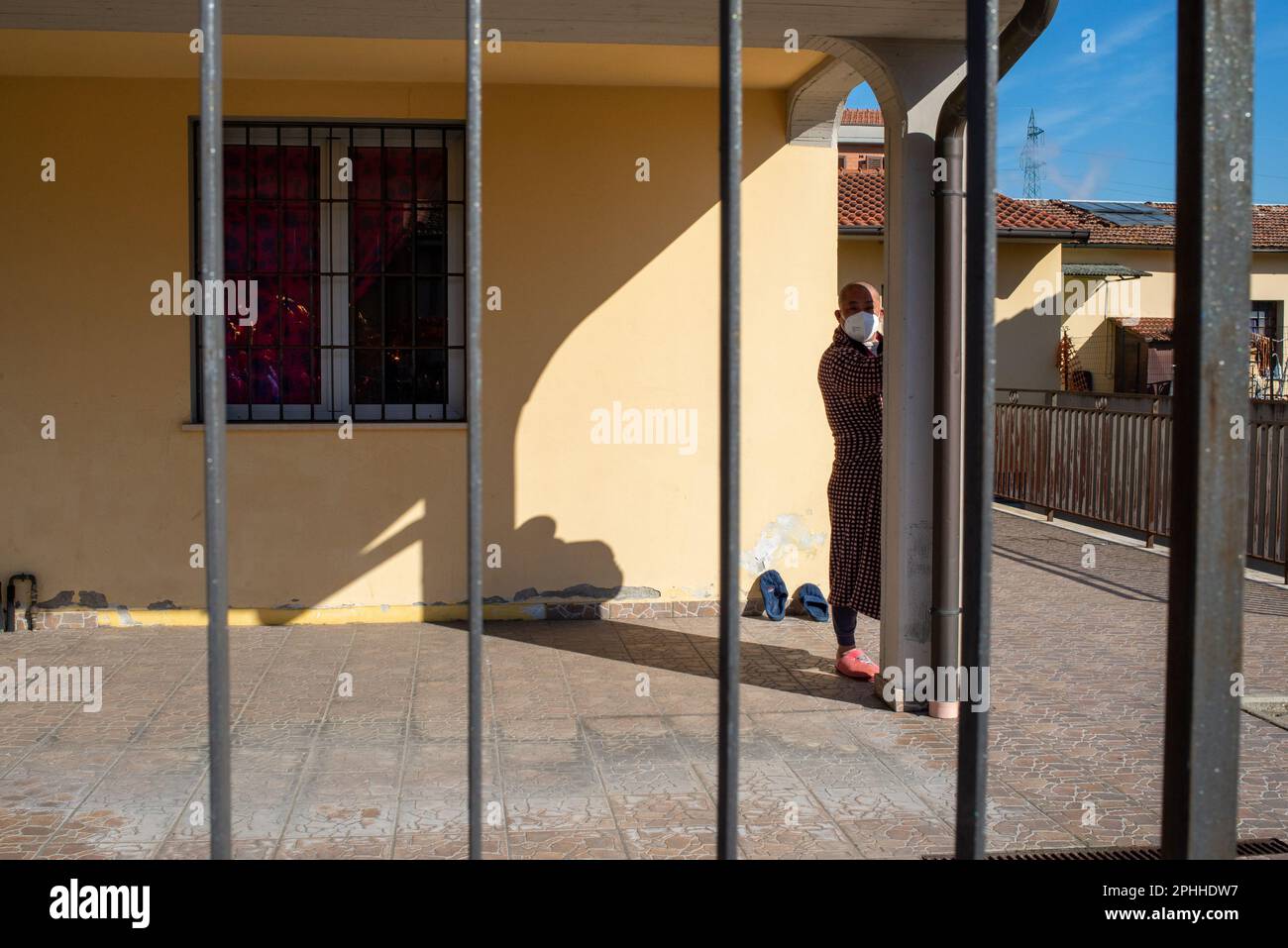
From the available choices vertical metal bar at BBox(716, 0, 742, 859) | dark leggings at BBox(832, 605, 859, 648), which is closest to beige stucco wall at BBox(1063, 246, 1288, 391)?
dark leggings at BBox(832, 605, 859, 648)

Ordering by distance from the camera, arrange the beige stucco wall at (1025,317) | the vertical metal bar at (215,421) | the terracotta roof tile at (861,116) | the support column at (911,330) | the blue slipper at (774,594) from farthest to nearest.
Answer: the terracotta roof tile at (861,116) < the beige stucco wall at (1025,317) < the blue slipper at (774,594) < the support column at (911,330) < the vertical metal bar at (215,421)

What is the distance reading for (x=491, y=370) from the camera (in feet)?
25.2

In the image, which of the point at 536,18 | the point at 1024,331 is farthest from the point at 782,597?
the point at 1024,331

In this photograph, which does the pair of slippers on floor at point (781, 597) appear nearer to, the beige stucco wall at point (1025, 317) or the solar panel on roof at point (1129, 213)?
the beige stucco wall at point (1025, 317)

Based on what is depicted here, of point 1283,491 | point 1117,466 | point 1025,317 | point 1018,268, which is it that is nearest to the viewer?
point 1283,491

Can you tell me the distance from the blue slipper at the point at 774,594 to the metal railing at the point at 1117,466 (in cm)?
310

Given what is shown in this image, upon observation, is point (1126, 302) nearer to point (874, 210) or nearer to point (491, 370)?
point (874, 210)

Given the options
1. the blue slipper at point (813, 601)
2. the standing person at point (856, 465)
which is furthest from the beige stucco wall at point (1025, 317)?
the standing person at point (856, 465)

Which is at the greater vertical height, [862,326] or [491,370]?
[862,326]

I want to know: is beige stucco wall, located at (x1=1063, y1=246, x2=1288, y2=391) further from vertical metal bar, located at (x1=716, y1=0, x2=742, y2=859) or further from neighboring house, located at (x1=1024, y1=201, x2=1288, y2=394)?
vertical metal bar, located at (x1=716, y1=0, x2=742, y2=859)

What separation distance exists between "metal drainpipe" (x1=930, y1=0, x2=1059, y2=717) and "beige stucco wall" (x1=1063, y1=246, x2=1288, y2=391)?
22.2 metres

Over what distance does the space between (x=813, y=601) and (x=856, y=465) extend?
6.43ft

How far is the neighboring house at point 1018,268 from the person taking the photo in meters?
19.8
